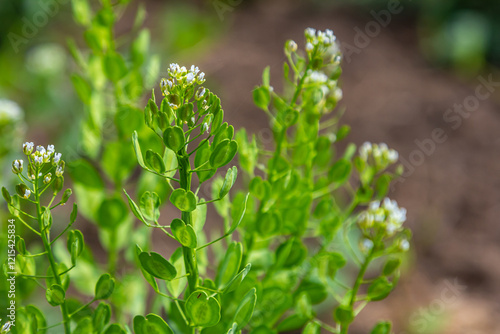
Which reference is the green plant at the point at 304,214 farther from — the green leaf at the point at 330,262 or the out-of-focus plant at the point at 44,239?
the out-of-focus plant at the point at 44,239

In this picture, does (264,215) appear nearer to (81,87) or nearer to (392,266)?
(392,266)

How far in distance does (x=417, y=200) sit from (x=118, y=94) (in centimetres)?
116

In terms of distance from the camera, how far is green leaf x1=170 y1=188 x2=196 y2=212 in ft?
1.18

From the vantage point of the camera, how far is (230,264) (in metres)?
0.46

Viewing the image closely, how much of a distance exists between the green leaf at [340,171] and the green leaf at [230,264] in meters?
0.13

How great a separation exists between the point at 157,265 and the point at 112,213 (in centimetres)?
24

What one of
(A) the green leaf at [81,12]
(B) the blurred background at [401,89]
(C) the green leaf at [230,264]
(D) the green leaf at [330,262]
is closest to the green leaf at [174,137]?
(C) the green leaf at [230,264]

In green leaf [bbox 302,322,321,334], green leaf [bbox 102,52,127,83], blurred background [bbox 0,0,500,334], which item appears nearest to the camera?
green leaf [bbox 302,322,321,334]

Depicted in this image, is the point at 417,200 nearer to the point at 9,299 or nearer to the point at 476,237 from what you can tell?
the point at 476,237

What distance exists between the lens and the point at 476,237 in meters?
1.51

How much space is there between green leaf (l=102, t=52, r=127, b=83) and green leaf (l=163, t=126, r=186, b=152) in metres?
0.27

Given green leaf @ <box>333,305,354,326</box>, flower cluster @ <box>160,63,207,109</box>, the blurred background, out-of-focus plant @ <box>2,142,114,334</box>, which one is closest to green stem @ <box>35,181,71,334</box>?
out-of-focus plant @ <box>2,142,114,334</box>

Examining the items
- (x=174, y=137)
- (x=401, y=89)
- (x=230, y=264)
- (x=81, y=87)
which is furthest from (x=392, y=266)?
(x=401, y=89)

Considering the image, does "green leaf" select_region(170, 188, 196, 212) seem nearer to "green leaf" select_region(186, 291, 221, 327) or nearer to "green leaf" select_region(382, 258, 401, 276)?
"green leaf" select_region(186, 291, 221, 327)
